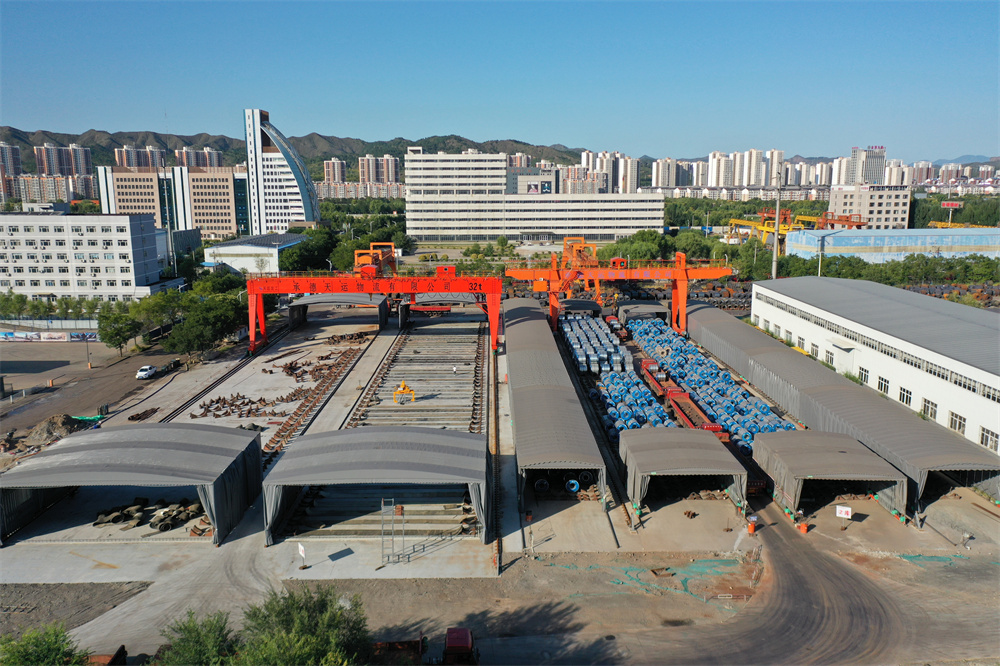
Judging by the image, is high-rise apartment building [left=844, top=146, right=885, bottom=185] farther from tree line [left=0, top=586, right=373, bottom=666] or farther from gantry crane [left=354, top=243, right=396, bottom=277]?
tree line [left=0, top=586, right=373, bottom=666]

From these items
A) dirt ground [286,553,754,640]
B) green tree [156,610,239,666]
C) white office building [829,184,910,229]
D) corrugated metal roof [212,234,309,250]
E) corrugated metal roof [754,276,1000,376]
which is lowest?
dirt ground [286,553,754,640]

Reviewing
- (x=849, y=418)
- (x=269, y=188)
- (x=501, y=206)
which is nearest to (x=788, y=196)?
(x=501, y=206)

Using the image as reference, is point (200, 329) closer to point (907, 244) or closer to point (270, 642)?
point (270, 642)

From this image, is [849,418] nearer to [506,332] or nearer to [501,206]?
[506,332]

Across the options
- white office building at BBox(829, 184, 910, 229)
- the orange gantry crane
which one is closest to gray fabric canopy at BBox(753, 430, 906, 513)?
the orange gantry crane

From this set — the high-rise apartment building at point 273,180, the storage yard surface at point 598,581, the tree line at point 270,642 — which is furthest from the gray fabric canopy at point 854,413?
the high-rise apartment building at point 273,180

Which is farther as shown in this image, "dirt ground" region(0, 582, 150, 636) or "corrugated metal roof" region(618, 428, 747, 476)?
"corrugated metal roof" region(618, 428, 747, 476)

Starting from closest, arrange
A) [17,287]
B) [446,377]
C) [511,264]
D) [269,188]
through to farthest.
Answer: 1. [446,377]
2. [17,287]
3. [511,264]
4. [269,188]
